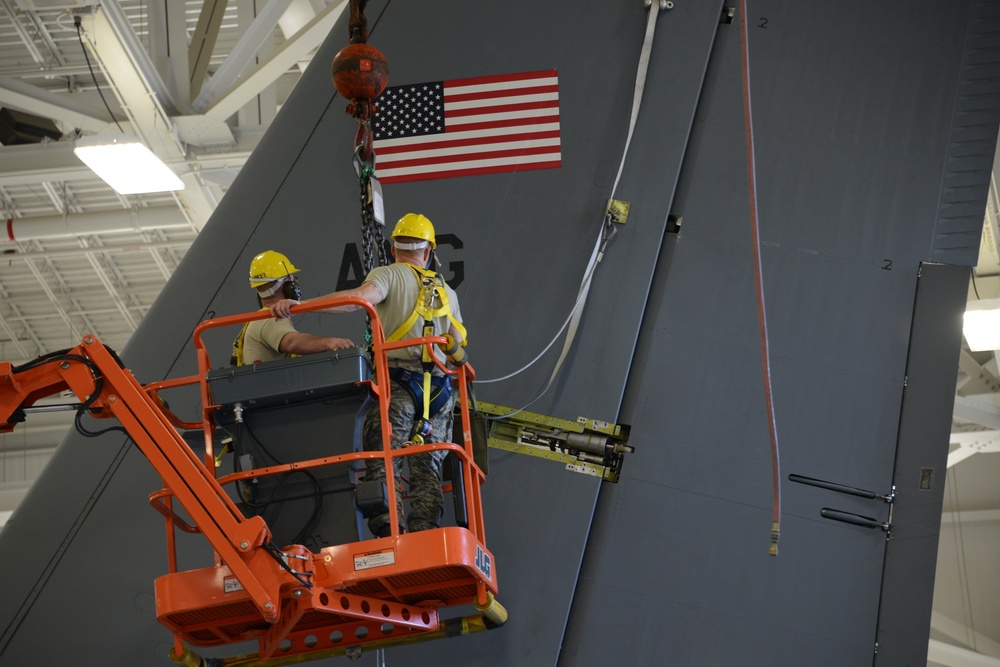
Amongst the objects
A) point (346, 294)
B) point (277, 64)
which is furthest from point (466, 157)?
point (277, 64)

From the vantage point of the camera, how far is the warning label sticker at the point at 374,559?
3.87 meters

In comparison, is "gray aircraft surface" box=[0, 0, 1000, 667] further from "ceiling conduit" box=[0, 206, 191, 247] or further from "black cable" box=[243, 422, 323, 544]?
"ceiling conduit" box=[0, 206, 191, 247]

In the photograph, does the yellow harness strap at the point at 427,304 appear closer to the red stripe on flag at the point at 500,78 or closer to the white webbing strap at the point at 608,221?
the white webbing strap at the point at 608,221

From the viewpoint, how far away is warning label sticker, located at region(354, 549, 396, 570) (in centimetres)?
387

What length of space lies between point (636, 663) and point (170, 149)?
40.3ft

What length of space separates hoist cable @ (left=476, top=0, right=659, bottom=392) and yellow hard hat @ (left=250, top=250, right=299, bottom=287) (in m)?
1.07

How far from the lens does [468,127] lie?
5465mm

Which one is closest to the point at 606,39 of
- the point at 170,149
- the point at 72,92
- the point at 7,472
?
the point at 170,149

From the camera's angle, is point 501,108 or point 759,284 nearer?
point 759,284

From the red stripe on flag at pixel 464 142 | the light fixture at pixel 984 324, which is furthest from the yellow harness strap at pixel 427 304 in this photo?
the light fixture at pixel 984 324

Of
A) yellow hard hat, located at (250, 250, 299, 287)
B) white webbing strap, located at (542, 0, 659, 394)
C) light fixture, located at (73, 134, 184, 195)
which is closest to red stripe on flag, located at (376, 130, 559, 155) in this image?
white webbing strap, located at (542, 0, 659, 394)

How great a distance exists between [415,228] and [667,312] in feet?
4.14

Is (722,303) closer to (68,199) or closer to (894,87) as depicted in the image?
(894,87)

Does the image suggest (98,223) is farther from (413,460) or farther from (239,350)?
(413,460)
